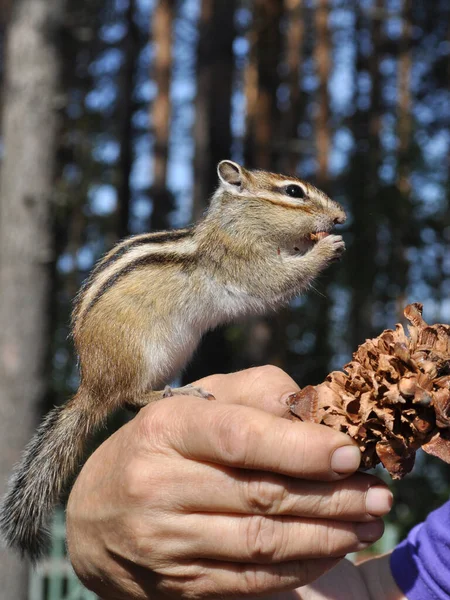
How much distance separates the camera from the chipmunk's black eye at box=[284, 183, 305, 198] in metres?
2.13

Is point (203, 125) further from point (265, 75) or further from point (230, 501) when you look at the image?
point (230, 501)

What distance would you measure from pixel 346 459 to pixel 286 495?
116 millimetres

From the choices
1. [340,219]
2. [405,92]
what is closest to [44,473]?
[340,219]

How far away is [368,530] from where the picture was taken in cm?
106

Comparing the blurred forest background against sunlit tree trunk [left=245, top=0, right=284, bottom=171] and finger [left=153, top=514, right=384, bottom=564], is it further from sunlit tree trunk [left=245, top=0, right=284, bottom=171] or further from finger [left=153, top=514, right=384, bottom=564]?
finger [left=153, top=514, right=384, bottom=564]

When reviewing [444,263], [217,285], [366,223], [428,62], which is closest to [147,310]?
[217,285]

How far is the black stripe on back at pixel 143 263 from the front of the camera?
1.78 metres

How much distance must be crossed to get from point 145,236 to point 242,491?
106 cm

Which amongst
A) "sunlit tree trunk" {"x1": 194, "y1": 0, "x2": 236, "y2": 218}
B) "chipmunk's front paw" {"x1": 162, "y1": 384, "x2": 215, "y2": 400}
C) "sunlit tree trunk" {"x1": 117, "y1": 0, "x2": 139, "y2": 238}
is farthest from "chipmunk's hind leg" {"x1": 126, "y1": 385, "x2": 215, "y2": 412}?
"sunlit tree trunk" {"x1": 117, "y1": 0, "x2": 139, "y2": 238}

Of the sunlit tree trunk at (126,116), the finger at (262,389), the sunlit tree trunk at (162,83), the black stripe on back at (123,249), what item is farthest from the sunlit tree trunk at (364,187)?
the finger at (262,389)

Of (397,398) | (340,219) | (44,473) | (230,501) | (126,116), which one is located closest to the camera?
(397,398)

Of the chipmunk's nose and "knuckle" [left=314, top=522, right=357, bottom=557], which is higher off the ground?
the chipmunk's nose

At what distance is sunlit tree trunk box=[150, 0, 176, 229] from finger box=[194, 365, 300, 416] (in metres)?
7.52

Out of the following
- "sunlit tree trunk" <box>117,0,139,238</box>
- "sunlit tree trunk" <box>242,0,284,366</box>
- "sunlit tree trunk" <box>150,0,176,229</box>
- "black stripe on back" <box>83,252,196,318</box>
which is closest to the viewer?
"black stripe on back" <box>83,252,196,318</box>
